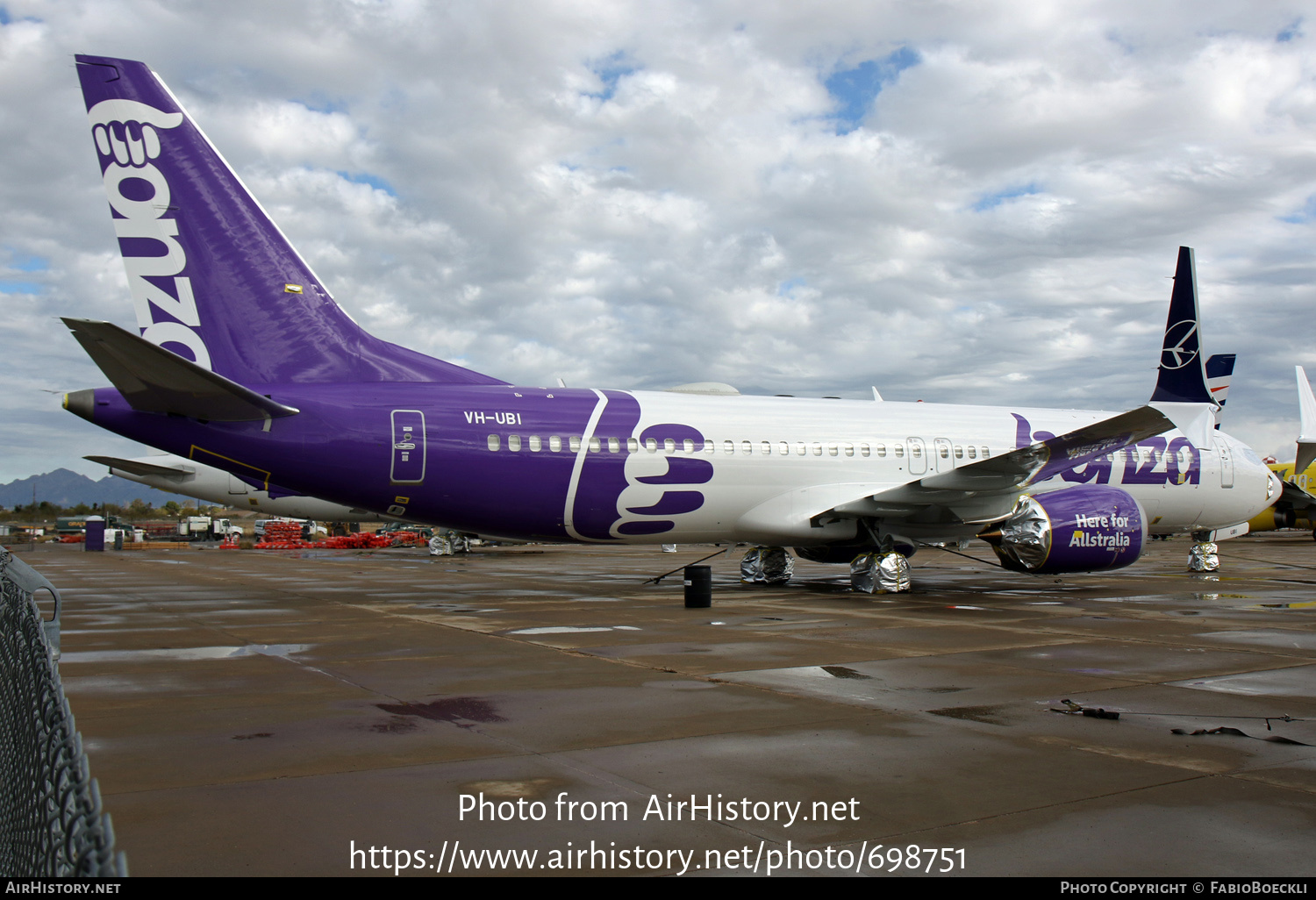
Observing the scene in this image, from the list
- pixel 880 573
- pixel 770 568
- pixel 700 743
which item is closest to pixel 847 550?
pixel 880 573

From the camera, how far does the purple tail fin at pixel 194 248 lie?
13.5m

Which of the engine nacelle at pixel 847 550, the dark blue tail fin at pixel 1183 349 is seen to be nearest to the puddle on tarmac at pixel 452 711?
the engine nacelle at pixel 847 550

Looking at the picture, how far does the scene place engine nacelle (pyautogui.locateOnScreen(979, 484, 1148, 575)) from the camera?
17.7 m

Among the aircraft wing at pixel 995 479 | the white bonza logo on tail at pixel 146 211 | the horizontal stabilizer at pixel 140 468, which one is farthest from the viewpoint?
the horizontal stabilizer at pixel 140 468

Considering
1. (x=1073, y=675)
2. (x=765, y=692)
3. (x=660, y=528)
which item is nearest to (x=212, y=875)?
(x=765, y=692)

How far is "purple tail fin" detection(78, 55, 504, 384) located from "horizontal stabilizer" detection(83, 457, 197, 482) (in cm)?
2119

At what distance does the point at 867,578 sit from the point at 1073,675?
9.90 m

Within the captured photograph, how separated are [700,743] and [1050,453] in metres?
12.9

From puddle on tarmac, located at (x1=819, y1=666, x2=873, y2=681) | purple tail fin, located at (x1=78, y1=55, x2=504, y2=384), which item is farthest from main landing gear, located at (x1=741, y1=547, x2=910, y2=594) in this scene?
purple tail fin, located at (x1=78, y1=55, x2=504, y2=384)

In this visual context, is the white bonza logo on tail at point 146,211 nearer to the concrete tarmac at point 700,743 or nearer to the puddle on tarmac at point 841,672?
the concrete tarmac at point 700,743

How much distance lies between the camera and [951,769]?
5316 millimetres

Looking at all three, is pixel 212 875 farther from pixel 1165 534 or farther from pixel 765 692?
pixel 1165 534

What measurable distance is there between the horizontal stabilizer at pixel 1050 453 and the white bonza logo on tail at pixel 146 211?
41.5 ft

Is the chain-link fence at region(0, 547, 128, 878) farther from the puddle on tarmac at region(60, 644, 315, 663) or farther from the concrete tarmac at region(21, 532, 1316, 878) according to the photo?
the puddle on tarmac at region(60, 644, 315, 663)
